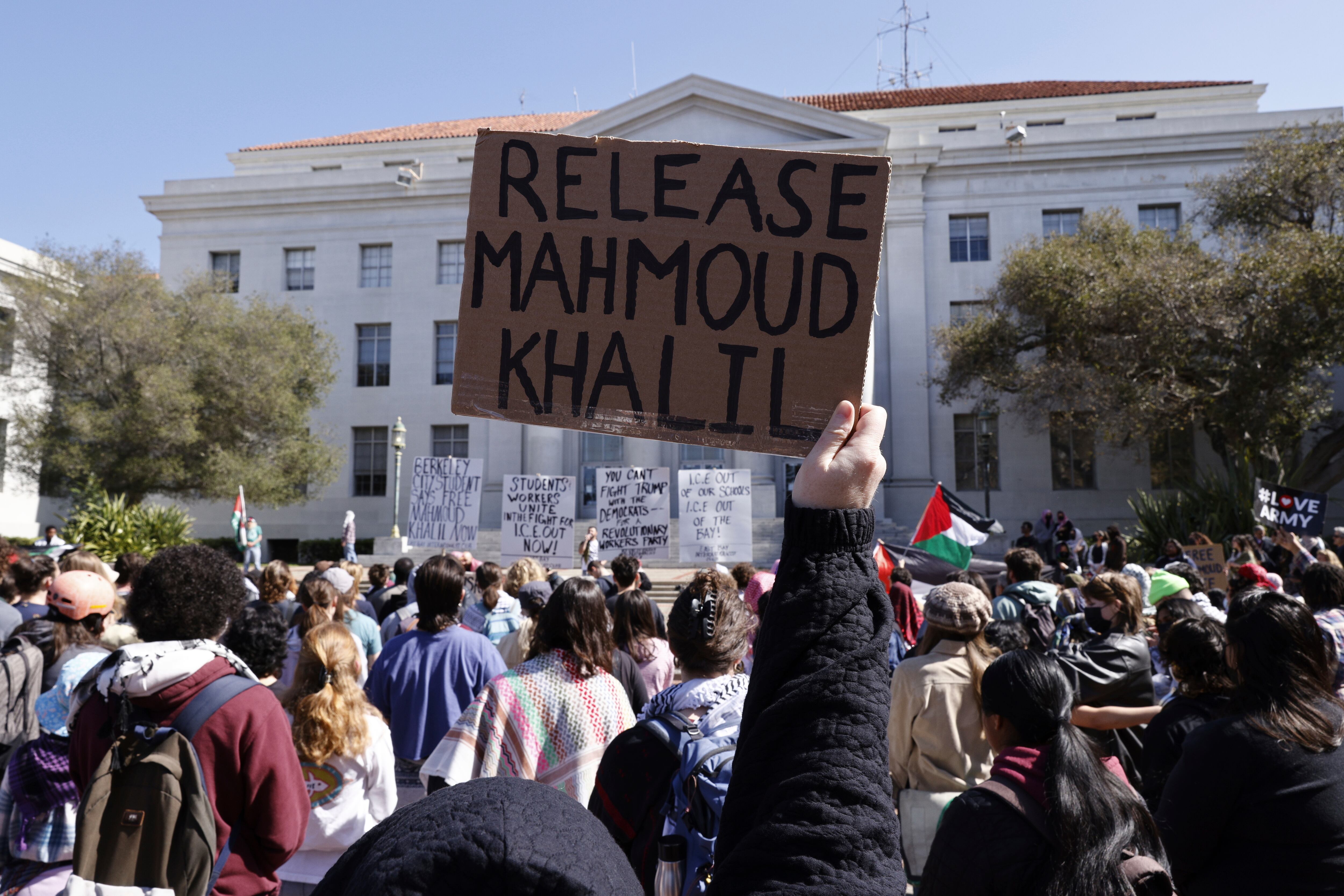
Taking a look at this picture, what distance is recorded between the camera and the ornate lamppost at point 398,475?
2681 centimetres

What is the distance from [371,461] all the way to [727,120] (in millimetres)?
17209

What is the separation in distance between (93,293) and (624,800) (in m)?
30.3

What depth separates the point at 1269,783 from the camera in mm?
2584

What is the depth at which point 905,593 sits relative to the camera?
295 inches

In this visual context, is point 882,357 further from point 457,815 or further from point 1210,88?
point 457,815

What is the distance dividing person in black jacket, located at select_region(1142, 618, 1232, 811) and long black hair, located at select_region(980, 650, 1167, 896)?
1274mm

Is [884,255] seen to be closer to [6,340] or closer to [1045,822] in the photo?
[6,340]

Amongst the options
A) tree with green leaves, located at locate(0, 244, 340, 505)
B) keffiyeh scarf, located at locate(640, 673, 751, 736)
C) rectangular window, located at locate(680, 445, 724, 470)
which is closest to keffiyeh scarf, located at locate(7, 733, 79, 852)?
keffiyeh scarf, located at locate(640, 673, 751, 736)

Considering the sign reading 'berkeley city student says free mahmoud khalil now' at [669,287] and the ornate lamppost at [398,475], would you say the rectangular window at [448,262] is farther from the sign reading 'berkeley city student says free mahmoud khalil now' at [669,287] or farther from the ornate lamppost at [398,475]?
the sign reading 'berkeley city student says free mahmoud khalil now' at [669,287]

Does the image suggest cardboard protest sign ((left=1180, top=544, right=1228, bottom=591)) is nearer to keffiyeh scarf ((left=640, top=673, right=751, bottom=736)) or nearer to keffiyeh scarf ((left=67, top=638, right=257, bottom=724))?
keffiyeh scarf ((left=640, top=673, right=751, bottom=736))

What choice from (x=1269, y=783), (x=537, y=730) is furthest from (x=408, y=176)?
(x=1269, y=783)

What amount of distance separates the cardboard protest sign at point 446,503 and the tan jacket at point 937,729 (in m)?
9.23

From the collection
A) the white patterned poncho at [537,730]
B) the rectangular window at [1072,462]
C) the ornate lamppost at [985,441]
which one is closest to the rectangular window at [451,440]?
the ornate lamppost at [985,441]

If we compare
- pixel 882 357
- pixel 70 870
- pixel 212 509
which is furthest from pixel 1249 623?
pixel 212 509
